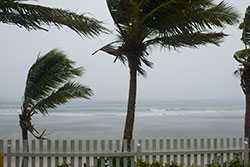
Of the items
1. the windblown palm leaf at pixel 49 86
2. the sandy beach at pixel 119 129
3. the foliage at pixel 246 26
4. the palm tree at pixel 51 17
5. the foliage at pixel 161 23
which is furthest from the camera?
the sandy beach at pixel 119 129

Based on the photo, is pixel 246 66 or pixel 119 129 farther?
pixel 119 129

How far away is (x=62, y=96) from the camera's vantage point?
12.5 metres

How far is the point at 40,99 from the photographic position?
40.2 feet

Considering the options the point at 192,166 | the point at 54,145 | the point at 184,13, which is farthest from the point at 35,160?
the point at 184,13

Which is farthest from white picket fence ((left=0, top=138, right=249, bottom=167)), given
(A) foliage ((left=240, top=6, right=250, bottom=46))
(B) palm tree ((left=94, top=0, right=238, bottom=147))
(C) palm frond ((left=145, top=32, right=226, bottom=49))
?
(A) foliage ((left=240, top=6, right=250, bottom=46))

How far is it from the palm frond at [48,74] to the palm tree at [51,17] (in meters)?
3.71

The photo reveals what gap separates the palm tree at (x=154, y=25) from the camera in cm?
1092

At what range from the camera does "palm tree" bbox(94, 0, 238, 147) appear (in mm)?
10922

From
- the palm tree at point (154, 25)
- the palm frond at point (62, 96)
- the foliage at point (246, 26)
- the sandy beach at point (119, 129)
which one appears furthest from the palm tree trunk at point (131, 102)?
the sandy beach at point (119, 129)

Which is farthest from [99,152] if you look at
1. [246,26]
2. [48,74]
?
[246,26]

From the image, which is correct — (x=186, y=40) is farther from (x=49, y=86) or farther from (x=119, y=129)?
(x=119, y=129)

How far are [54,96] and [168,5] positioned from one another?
386cm

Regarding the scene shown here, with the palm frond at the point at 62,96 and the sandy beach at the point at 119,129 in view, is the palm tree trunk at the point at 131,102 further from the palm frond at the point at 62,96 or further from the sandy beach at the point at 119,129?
the sandy beach at the point at 119,129

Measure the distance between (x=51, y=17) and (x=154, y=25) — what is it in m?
3.40
